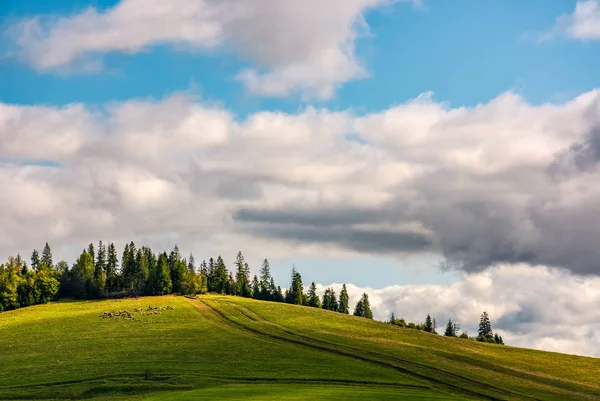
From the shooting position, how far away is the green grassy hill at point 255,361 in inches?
3438

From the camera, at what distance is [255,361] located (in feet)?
339

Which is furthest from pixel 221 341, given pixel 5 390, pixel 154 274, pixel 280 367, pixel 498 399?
pixel 154 274

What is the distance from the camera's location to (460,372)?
101875 millimetres

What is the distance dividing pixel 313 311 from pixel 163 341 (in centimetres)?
5311

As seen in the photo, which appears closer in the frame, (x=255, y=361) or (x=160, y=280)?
(x=255, y=361)

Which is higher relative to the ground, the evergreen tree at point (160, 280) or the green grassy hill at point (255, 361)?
the evergreen tree at point (160, 280)

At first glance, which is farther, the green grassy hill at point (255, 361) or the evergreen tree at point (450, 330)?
the evergreen tree at point (450, 330)

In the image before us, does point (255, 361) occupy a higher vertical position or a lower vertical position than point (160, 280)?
lower

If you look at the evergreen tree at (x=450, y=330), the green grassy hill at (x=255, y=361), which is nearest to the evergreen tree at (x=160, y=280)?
the green grassy hill at (x=255, y=361)

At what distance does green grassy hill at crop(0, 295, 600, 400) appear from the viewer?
87.3 m

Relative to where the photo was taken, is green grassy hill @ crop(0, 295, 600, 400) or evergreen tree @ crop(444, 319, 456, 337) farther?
evergreen tree @ crop(444, 319, 456, 337)

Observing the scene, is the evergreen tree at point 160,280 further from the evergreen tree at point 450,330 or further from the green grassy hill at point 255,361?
the evergreen tree at point 450,330

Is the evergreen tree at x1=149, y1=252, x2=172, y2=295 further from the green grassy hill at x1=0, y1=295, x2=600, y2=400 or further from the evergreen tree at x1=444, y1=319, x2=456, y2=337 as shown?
the evergreen tree at x1=444, y1=319, x2=456, y2=337

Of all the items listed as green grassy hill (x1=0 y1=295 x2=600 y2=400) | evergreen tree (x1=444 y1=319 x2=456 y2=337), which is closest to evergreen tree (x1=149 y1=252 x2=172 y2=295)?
green grassy hill (x1=0 y1=295 x2=600 y2=400)
